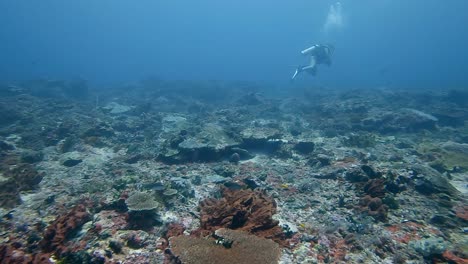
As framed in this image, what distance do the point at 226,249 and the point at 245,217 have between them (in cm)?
160

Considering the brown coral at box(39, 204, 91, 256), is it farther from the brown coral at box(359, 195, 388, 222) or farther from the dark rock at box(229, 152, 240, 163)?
the brown coral at box(359, 195, 388, 222)

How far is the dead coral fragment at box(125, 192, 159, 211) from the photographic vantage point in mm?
8406

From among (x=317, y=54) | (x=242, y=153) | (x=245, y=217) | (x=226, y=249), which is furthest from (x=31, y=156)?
(x=317, y=54)

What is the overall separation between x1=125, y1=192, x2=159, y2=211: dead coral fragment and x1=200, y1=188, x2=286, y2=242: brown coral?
4.88ft

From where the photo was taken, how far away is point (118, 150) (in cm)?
1747

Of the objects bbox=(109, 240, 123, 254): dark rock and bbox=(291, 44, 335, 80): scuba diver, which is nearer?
bbox=(109, 240, 123, 254): dark rock

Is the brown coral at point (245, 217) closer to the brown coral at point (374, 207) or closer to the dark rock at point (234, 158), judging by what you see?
the brown coral at point (374, 207)

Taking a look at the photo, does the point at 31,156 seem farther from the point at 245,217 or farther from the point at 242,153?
the point at 245,217

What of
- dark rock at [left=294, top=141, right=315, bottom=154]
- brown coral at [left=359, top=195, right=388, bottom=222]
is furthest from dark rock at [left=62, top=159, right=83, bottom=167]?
brown coral at [left=359, top=195, right=388, bottom=222]

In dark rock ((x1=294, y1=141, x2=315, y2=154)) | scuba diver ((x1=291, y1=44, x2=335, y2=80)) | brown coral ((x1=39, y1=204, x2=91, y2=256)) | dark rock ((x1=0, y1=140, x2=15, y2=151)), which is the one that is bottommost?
dark rock ((x1=0, y1=140, x2=15, y2=151))

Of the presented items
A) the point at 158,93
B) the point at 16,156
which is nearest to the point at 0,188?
the point at 16,156

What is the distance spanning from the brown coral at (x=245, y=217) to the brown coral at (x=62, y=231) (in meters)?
3.31

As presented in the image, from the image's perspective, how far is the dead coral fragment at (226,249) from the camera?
5.79 meters

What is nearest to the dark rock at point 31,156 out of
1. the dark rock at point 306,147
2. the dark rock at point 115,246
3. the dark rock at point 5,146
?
the dark rock at point 5,146
